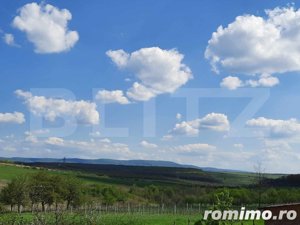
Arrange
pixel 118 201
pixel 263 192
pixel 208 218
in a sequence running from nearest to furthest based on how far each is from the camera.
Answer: pixel 208 218 < pixel 263 192 < pixel 118 201

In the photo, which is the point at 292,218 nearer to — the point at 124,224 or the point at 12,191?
the point at 124,224

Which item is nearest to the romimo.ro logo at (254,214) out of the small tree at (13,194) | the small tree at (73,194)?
the small tree at (13,194)

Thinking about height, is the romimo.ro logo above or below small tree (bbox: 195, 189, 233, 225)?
below

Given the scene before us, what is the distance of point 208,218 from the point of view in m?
19.3

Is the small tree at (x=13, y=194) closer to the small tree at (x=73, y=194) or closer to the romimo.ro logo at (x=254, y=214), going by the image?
the small tree at (x=73, y=194)

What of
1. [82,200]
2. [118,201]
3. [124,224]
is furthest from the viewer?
[118,201]

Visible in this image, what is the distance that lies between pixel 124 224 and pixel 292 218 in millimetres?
29070

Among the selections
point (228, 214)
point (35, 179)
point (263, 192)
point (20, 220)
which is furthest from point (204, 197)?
point (228, 214)

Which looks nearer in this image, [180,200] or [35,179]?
[35,179]

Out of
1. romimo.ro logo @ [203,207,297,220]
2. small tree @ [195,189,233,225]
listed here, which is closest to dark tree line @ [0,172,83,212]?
romimo.ro logo @ [203,207,297,220]

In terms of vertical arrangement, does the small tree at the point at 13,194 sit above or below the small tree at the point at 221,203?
below

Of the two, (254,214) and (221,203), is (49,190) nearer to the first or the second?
(254,214)

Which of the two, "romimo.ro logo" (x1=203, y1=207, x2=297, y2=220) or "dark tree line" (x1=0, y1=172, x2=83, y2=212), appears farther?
"dark tree line" (x1=0, y1=172, x2=83, y2=212)

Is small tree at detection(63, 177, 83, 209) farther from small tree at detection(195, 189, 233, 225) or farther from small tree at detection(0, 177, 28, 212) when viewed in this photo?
small tree at detection(195, 189, 233, 225)
